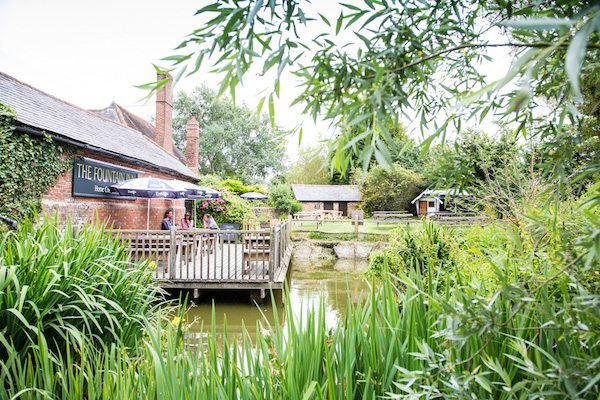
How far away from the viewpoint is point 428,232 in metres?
6.23

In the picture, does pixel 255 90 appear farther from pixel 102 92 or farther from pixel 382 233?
pixel 102 92

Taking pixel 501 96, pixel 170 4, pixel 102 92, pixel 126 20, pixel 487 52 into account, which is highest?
pixel 102 92

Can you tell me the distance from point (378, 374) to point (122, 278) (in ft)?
7.49

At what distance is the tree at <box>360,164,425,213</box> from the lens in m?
36.6

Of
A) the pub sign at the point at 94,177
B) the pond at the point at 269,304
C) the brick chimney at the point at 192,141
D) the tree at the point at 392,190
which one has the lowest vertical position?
the pond at the point at 269,304

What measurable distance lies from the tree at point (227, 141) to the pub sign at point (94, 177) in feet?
103

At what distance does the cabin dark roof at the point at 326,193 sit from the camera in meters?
48.9

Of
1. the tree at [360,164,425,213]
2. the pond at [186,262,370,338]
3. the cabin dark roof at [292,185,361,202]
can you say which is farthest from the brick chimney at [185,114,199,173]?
the cabin dark roof at [292,185,361,202]

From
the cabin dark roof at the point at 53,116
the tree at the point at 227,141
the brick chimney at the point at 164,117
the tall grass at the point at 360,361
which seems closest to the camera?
the tall grass at the point at 360,361

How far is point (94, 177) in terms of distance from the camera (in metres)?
11.1

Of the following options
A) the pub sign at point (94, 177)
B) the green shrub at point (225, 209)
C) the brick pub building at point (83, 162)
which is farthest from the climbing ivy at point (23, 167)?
the green shrub at point (225, 209)

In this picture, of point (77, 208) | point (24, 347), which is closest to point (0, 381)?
point (24, 347)

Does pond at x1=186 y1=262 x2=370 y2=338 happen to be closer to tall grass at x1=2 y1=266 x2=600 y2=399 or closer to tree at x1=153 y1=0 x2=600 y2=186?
tall grass at x1=2 y1=266 x2=600 y2=399

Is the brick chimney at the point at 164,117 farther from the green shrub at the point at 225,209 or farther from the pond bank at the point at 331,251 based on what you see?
the pond bank at the point at 331,251
